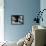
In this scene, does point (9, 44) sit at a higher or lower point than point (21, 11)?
lower

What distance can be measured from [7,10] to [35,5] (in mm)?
1203

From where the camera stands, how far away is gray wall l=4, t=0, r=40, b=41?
528cm

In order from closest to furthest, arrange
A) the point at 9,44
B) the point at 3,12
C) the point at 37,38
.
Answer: the point at 37,38 → the point at 9,44 → the point at 3,12

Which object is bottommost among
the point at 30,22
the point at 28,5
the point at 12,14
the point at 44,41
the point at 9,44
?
the point at 9,44

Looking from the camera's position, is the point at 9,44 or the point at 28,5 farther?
the point at 28,5

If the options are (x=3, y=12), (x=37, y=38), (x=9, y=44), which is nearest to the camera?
(x=37, y=38)

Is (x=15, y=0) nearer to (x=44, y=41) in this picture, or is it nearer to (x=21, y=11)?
(x=21, y=11)

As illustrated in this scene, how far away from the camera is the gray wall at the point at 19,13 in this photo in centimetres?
528

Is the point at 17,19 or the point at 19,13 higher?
the point at 19,13

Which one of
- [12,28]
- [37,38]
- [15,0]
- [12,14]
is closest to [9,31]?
[12,28]

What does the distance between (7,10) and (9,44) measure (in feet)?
6.30

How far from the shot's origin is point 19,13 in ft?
17.7

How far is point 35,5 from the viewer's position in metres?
5.49

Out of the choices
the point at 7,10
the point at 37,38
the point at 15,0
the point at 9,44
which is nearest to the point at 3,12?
the point at 7,10
